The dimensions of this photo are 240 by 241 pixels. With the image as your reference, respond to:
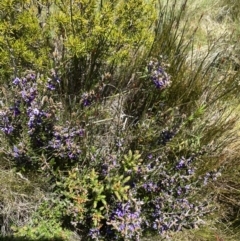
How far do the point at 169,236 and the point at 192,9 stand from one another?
6.74 feet

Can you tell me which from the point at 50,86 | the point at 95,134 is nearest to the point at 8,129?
the point at 50,86

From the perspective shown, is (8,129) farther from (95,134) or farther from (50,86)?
(95,134)

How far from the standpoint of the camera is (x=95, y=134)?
7.80ft

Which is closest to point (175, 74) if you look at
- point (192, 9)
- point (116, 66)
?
point (116, 66)

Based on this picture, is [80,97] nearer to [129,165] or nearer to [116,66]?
[116,66]

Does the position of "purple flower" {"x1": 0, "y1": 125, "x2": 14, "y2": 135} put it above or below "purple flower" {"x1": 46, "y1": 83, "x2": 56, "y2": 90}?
below

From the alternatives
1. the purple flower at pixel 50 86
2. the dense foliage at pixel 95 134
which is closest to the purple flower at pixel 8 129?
the dense foliage at pixel 95 134

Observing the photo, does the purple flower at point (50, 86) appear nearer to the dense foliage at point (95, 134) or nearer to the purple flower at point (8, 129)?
the dense foliage at point (95, 134)

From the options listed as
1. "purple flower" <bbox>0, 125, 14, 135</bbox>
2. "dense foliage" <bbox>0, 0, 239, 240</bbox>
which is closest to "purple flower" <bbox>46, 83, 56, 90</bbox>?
"dense foliage" <bbox>0, 0, 239, 240</bbox>

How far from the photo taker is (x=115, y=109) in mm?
2453

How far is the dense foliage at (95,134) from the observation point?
85.1 inches

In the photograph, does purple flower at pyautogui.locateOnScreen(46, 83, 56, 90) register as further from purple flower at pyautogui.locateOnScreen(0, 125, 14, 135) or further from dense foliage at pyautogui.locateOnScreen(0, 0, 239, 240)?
purple flower at pyautogui.locateOnScreen(0, 125, 14, 135)

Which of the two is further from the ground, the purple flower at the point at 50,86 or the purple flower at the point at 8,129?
the purple flower at the point at 50,86

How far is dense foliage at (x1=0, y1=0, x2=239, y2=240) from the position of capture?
2.16m
